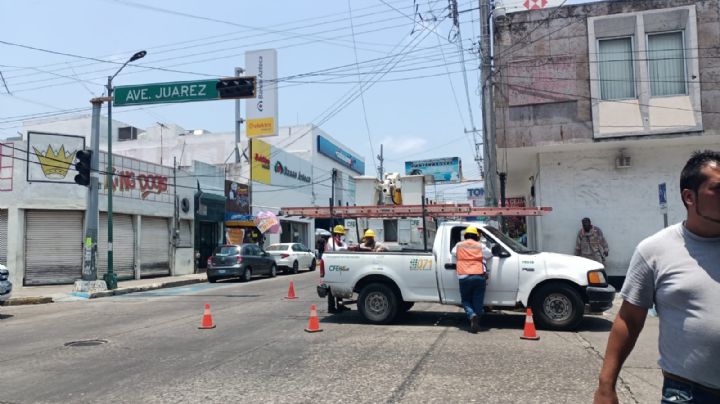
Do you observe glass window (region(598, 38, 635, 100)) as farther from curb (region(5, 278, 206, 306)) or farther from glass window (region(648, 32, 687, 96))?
curb (region(5, 278, 206, 306))

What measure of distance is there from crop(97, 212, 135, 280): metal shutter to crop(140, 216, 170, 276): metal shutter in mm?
649

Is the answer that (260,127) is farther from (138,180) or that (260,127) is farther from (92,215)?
(92,215)

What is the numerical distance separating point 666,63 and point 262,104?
29.0m

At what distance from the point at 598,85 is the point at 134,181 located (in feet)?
62.8

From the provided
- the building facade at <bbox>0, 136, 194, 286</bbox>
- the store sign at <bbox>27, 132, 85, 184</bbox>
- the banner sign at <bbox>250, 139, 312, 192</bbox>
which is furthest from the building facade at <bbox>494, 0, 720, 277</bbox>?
the banner sign at <bbox>250, 139, 312, 192</bbox>

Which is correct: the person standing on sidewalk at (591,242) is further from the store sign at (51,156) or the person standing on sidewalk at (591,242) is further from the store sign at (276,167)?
the store sign at (276,167)

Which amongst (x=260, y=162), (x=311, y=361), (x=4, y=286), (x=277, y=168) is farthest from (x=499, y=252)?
(x=277, y=168)

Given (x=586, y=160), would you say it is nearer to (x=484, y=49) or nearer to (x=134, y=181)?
(x=484, y=49)

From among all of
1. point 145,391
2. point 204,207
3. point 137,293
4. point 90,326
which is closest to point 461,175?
point 204,207

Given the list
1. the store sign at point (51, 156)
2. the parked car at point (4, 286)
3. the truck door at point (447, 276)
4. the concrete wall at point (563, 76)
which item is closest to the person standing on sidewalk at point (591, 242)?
the concrete wall at point (563, 76)

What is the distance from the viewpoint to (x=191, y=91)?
17.1 m

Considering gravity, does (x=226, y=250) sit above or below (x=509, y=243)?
below

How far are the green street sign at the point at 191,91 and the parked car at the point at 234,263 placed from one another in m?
7.88

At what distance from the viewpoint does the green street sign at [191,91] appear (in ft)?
55.4
